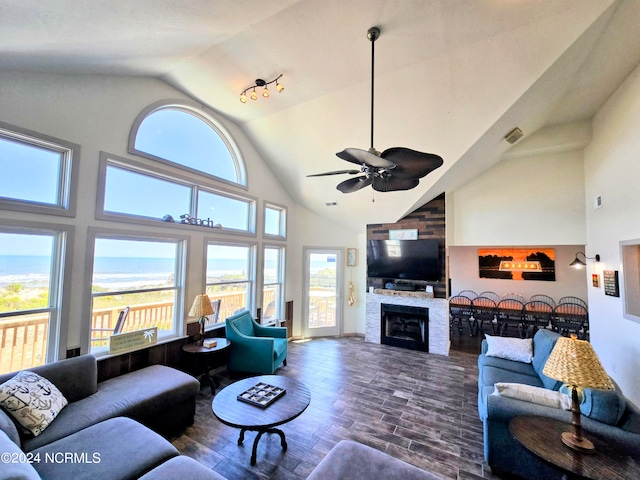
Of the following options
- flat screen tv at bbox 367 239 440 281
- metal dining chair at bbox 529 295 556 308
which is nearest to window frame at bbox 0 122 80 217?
flat screen tv at bbox 367 239 440 281

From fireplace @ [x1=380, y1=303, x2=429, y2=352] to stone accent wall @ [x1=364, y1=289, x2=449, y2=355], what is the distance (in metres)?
0.09

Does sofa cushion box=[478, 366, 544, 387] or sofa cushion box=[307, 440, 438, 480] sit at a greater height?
sofa cushion box=[307, 440, 438, 480]

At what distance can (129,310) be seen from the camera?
3.32m

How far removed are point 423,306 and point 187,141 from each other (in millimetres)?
A: 5354

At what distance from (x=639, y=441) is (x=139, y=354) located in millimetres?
4783

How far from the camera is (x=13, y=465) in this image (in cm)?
130

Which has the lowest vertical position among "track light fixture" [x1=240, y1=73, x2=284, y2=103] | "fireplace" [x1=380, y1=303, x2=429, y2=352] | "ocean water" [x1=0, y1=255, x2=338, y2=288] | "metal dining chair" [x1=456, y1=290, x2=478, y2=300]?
"fireplace" [x1=380, y1=303, x2=429, y2=352]

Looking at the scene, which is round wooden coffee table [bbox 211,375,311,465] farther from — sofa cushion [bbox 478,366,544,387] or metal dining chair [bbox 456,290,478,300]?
metal dining chair [bbox 456,290,478,300]

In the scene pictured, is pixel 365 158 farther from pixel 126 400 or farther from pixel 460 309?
pixel 460 309

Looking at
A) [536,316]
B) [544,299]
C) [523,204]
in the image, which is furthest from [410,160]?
[544,299]

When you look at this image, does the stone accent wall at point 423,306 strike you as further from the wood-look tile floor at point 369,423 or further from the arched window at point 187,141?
the arched window at point 187,141

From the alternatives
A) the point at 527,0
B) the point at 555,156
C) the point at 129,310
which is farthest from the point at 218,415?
the point at 555,156

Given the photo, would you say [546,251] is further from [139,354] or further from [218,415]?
[139,354]

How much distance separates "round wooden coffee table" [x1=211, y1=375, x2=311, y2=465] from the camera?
2.20 m
